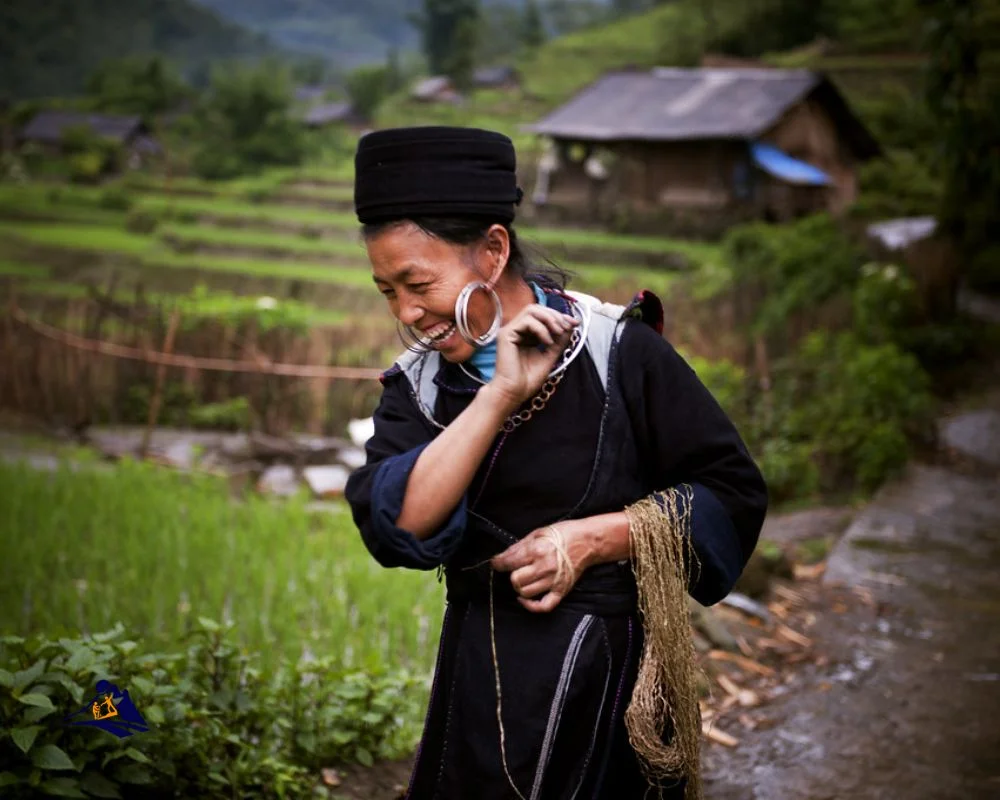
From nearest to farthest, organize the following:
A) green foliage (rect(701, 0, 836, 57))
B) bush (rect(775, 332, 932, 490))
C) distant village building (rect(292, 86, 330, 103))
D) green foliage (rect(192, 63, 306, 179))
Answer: bush (rect(775, 332, 932, 490)) → green foliage (rect(192, 63, 306, 179)) → green foliage (rect(701, 0, 836, 57)) → distant village building (rect(292, 86, 330, 103))

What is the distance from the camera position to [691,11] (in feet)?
121

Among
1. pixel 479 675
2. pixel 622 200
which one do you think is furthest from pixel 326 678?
pixel 622 200

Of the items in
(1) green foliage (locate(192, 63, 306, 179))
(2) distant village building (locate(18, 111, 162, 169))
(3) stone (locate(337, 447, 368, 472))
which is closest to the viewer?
(3) stone (locate(337, 447, 368, 472))

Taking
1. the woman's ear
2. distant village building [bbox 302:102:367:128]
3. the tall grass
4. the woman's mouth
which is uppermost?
distant village building [bbox 302:102:367:128]

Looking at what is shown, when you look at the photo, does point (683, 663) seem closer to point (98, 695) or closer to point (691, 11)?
point (98, 695)

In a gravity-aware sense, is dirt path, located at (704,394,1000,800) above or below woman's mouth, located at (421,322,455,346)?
below

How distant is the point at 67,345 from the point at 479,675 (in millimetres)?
8803

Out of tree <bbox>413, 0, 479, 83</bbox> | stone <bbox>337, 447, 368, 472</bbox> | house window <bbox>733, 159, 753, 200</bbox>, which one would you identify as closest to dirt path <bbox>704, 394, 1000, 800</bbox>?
stone <bbox>337, 447, 368, 472</bbox>

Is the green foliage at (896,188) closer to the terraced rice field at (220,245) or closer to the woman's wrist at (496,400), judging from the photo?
the terraced rice field at (220,245)

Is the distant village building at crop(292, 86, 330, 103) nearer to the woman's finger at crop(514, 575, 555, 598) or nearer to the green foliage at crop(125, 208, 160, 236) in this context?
the green foliage at crop(125, 208, 160, 236)

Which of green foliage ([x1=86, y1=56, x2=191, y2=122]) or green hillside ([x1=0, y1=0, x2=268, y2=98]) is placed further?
green foliage ([x1=86, y1=56, x2=191, y2=122])

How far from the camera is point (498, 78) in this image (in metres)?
40.3

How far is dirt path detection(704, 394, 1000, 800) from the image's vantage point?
2988 millimetres

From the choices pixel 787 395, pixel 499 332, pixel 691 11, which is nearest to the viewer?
pixel 499 332
